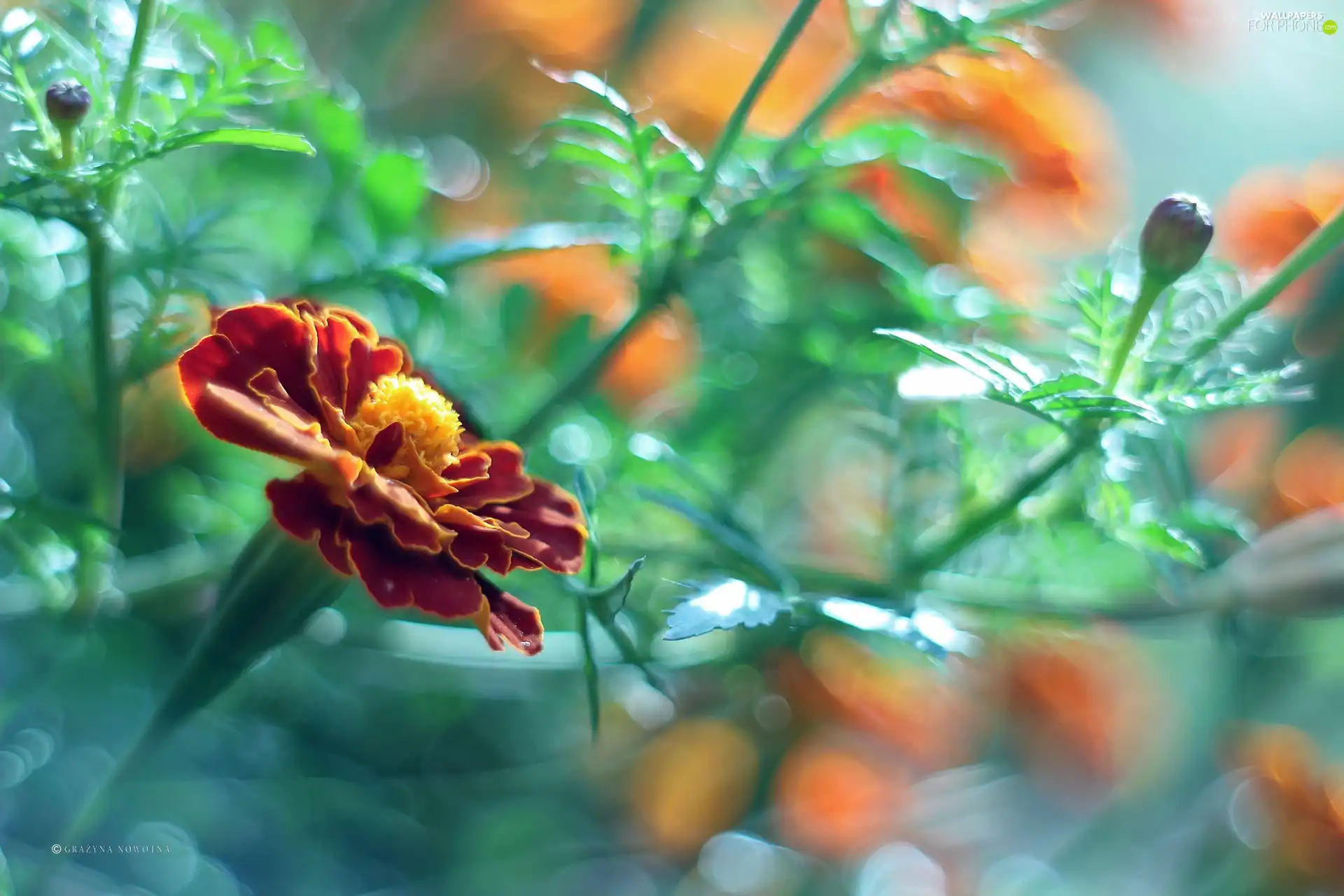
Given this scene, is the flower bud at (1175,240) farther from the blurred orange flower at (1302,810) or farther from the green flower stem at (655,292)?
the blurred orange flower at (1302,810)

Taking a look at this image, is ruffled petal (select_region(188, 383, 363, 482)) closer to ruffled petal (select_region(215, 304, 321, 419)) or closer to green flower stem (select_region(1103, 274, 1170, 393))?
ruffled petal (select_region(215, 304, 321, 419))

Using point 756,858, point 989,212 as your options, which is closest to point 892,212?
point 989,212

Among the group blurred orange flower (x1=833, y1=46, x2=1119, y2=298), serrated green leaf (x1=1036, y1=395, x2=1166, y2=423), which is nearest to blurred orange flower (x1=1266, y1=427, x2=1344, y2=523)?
blurred orange flower (x1=833, y1=46, x2=1119, y2=298)

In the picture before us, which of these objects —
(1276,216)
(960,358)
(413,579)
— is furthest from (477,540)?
(1276,216)

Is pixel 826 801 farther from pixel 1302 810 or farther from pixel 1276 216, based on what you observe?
pixel 1276 216

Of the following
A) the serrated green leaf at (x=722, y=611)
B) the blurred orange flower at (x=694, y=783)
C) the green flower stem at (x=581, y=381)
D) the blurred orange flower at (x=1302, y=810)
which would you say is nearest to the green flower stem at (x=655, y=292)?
the green flower stem at (x=581, y=381)

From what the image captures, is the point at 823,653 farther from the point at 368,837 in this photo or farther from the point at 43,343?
the point at 43,343

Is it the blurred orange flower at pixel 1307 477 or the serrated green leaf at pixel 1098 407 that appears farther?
the blurred orange flower at pixel 1307 477
